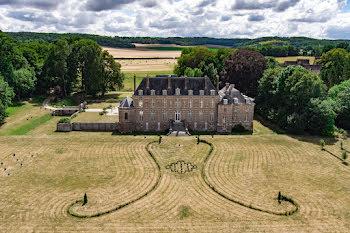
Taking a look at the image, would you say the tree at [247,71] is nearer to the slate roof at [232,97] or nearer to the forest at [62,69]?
the slate roof at [232,97]

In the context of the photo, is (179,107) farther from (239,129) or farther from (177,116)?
(239,129)

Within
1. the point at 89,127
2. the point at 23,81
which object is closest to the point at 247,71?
the point at 89,127

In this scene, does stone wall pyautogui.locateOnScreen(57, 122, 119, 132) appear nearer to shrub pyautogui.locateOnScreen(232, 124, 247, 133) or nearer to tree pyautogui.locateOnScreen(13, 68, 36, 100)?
tree pyautogui.locateOnScreen(13, 68, 36, 100)

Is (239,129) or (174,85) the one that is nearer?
(174,85)

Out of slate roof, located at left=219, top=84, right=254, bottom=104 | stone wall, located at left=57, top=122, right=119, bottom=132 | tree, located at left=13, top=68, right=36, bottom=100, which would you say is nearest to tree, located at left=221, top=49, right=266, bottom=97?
slate roof, located at left=219, top=84, right=254, bottom=104

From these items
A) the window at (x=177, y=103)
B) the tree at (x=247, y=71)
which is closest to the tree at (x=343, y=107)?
the tree at (x=247, y=71)

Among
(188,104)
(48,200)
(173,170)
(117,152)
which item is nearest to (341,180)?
(173,170)

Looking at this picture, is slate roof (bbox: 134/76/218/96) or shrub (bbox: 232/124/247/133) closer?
slate roof (bbox: 134/76/218/96)
